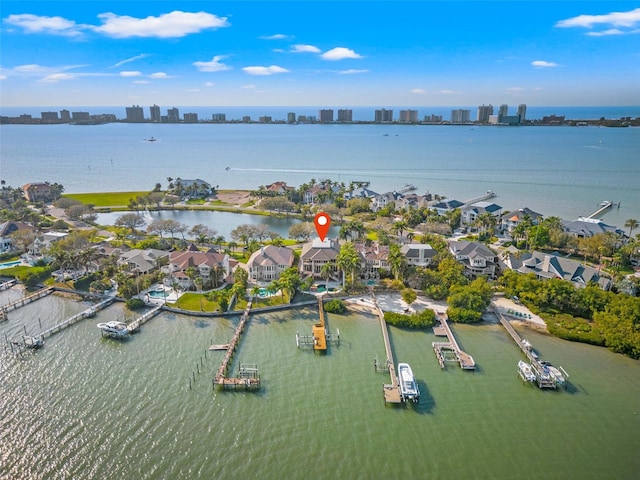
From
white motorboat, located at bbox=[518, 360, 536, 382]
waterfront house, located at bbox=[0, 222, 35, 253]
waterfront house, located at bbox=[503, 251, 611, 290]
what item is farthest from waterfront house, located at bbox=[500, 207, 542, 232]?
waterfront house, located at bbox=[0, 222, 35, 253]

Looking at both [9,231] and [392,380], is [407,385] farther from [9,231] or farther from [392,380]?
[9,231]

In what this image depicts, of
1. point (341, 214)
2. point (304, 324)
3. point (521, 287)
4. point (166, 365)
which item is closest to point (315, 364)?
point (304, 324)

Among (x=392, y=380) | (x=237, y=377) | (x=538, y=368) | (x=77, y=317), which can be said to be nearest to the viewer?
(x=392, y=380)

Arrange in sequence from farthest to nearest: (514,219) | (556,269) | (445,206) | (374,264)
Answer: (445,206) → (514,219) → (374,264) → (556,269)

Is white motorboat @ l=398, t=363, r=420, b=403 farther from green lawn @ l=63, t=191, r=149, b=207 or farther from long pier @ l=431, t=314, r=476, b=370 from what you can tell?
green lawn @ l=63, t=191, r=149, b=207

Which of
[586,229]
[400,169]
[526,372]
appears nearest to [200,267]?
[526,372]

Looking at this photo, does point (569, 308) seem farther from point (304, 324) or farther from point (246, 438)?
point (246, 438)

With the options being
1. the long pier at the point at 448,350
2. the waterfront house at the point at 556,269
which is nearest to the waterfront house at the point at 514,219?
the waterfront house at the point at 556,269
